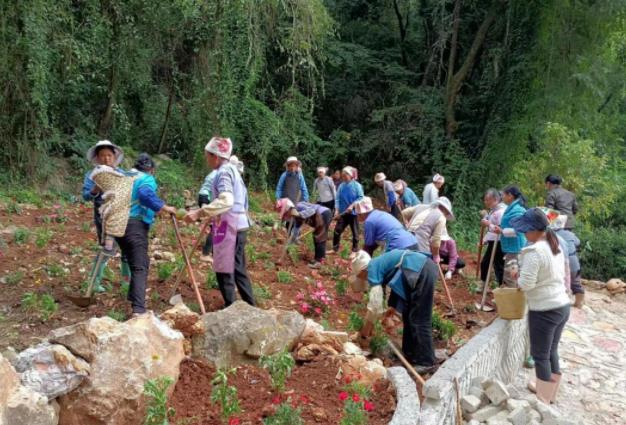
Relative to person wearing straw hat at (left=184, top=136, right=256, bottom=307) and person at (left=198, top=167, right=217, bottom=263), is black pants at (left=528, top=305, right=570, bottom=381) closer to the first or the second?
person wearing straw hat at (left=184, top=136, right=256, bottom=307)

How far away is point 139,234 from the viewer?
5055mm

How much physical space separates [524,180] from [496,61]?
199 inches

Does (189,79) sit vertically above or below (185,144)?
above

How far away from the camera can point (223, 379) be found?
3.40 meters

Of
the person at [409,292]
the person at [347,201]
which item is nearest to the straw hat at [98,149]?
the person at [409,292]

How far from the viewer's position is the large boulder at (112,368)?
10.5 ft

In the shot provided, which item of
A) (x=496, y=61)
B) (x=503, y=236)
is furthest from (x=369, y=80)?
(x=503, y=236)

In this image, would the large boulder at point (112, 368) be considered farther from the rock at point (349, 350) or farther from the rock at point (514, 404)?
the rock at point (514, 404)

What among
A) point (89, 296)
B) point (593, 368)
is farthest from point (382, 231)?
point (593, 368)

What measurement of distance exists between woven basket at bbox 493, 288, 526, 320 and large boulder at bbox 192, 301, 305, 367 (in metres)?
2.26

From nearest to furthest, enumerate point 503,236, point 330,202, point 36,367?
point 36,367, point 503,236, point 330,202

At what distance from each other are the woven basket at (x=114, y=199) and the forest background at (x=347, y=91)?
593 centimetres

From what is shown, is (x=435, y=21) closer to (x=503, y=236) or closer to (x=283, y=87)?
(x=283, y=87)

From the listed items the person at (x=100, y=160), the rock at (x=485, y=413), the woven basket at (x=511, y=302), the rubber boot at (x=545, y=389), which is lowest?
the rubber boot at (x=545, y=389)
